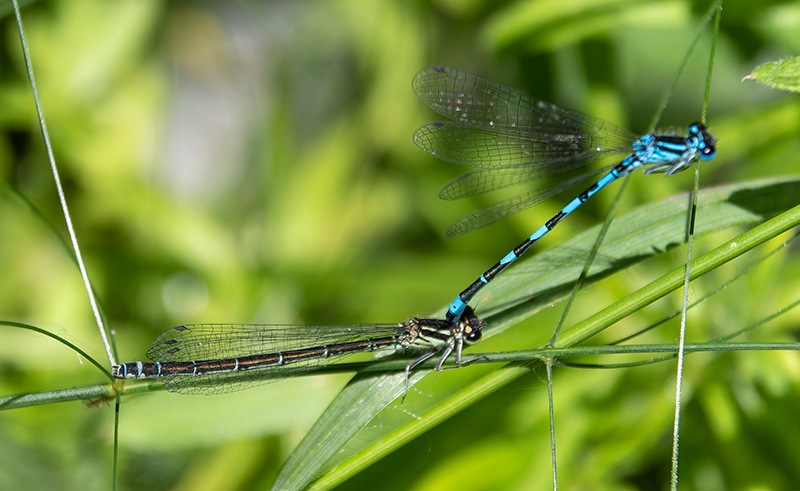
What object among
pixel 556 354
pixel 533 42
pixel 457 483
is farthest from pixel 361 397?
pixel 533 42

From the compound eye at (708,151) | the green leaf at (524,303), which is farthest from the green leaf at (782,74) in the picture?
the compound eye at (708,151)

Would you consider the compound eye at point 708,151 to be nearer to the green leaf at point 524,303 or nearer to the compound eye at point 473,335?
the green leaf at point 524,303

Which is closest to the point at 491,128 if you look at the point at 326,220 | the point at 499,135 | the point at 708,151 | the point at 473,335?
the point at 499,135

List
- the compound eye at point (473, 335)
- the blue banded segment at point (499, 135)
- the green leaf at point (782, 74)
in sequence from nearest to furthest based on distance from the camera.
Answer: the green leaf at point (782, 74) < the compound eye at point (473, 335) < the blue banded segment at point (499, 135)

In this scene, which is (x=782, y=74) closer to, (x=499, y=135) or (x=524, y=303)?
(x=524, y=303)

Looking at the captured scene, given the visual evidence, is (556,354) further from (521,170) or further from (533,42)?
(533,42)

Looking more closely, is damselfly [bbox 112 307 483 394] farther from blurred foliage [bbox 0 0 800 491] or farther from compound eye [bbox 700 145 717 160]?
compound eye [bbox 700 145 717 160]
